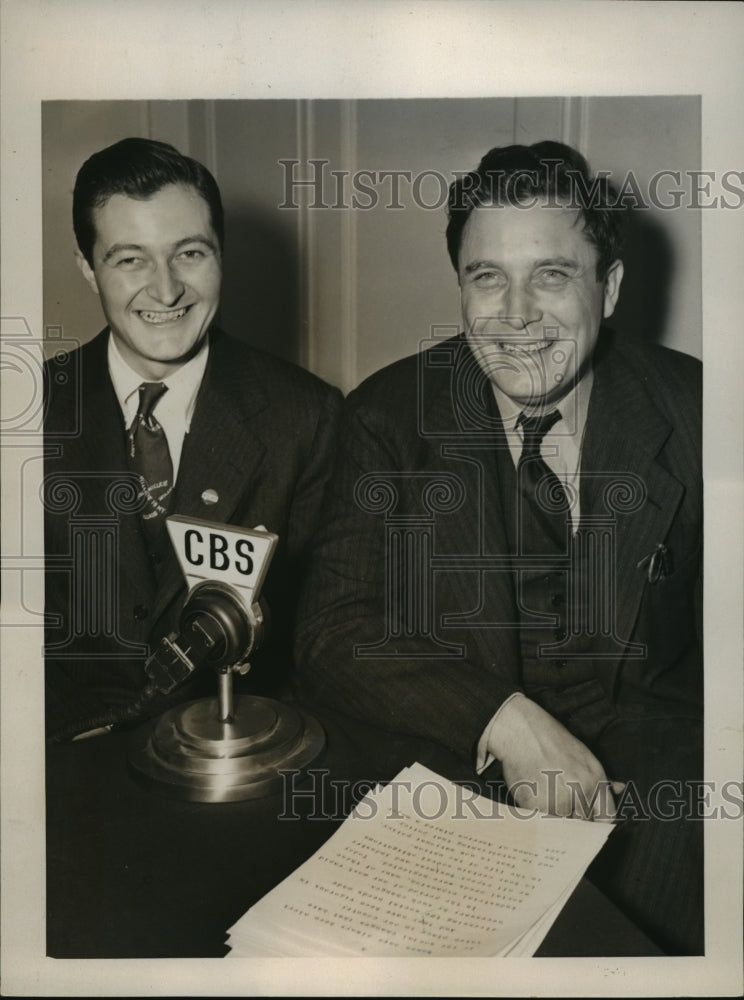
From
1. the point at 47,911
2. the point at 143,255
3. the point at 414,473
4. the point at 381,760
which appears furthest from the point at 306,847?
the point at 143,255

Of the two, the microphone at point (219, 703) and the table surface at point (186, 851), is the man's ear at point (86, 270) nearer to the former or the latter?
the microphone at point (219, 703)

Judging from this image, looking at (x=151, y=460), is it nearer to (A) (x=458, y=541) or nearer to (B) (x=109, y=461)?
(B) (x=109, y=461)

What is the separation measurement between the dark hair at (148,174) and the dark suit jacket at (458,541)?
Answer: 31 cm

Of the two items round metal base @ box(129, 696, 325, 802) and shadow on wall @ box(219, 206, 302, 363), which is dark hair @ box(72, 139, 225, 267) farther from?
round metal base @ box(129, 696, 325, 802)

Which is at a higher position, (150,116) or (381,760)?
(150,116)

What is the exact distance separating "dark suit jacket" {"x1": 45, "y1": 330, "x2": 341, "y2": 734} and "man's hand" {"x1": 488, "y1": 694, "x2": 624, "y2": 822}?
30 cm

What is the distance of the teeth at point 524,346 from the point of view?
130 centimetres

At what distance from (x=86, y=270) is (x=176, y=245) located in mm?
121

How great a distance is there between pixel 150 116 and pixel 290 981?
1117 mm

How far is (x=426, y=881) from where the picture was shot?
129 centimetres

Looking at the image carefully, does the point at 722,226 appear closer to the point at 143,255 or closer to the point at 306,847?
the point at 143,255

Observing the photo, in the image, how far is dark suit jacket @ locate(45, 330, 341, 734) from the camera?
132 cm

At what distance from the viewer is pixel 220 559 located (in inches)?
51.2
